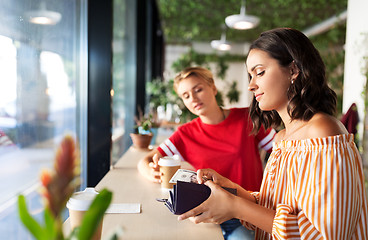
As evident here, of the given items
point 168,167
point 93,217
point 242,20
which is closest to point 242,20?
point 242,20

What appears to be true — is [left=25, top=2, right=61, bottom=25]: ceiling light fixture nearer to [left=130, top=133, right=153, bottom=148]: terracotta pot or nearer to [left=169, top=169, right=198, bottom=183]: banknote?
[left=169, top=169, right=198, bottom=183]: banknote

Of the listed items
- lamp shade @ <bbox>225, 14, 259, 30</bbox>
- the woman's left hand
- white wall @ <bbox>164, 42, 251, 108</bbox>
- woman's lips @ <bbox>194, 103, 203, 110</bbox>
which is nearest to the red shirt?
woman's lips @ <bbox>194, 103, 203, 110</bbox>

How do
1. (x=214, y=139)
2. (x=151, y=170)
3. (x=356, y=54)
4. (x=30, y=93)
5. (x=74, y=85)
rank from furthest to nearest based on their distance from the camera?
(x=356, y=54), (x=214, y=139), (x=74, y=85), (x=151, y=170), (x=30, y=93)

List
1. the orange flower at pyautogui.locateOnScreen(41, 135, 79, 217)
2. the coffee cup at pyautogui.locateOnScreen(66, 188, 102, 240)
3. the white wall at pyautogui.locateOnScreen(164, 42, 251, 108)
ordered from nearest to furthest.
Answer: the orange flower at pyautogui.locateOnScreen(41, 135, 79, 217) → the coffee cup at pyautogui.locateOnScreen(66, 188, 102, 240) → the white wall at pyautogui.locateOnScreen(164, 42, 251, 108)

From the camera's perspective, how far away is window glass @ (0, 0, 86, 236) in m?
1.04

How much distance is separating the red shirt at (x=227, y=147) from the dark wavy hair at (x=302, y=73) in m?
0.74

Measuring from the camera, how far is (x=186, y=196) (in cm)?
98

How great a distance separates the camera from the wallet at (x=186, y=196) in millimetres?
969

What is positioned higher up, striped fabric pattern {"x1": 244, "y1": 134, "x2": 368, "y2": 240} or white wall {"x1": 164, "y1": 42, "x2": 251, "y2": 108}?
white wall {"x1": 164, "y1": 42, "x2": 251, "y2": 108}

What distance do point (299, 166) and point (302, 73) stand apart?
0.32m

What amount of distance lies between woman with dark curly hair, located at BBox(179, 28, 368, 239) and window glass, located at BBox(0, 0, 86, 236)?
1.99ft

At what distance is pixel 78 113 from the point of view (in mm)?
1928

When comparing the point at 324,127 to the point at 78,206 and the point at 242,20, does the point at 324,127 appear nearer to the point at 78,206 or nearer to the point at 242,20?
the point at 78,206

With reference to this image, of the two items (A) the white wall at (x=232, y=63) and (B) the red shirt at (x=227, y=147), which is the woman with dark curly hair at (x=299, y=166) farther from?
(A) the white wall at (x=232, y=63)
